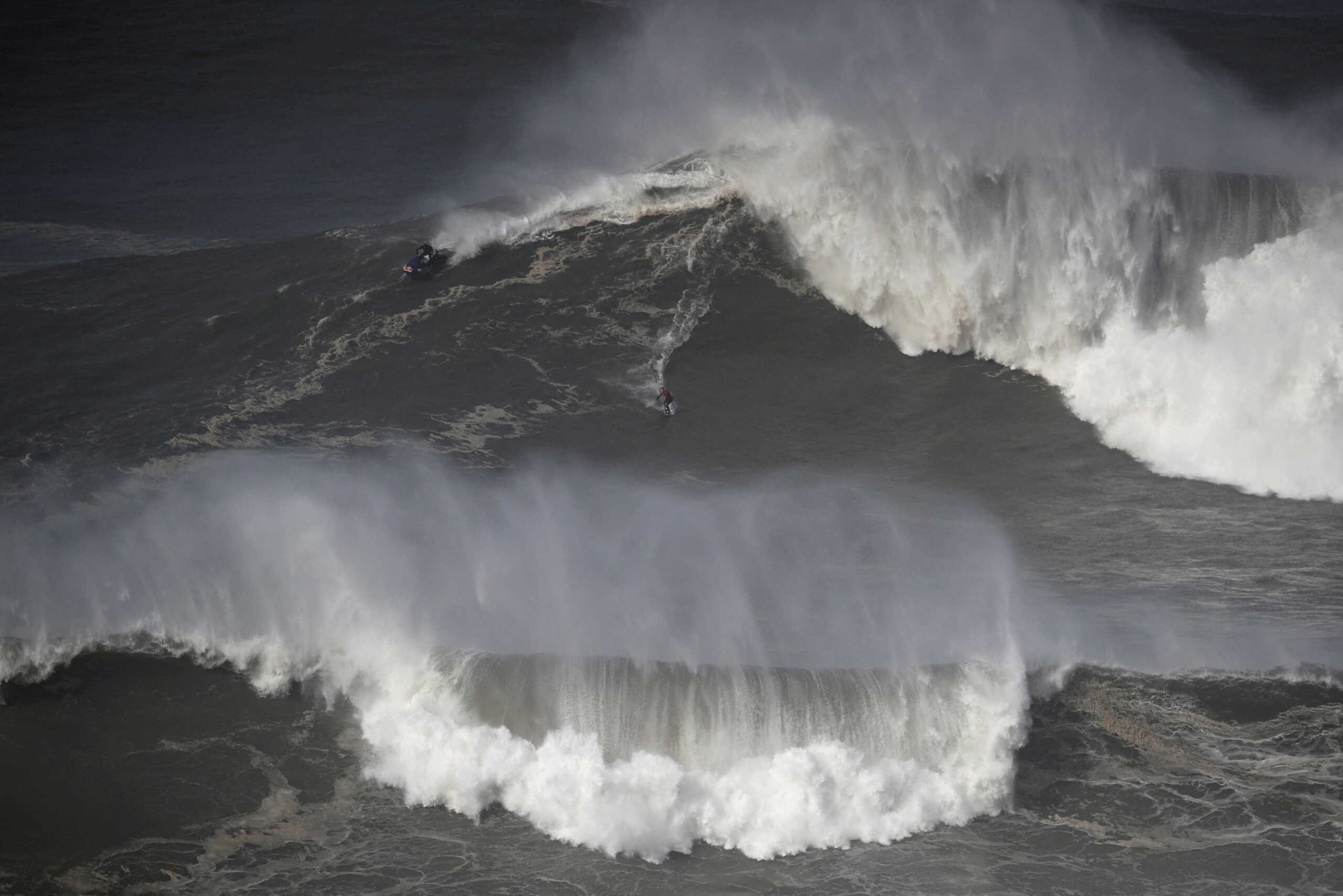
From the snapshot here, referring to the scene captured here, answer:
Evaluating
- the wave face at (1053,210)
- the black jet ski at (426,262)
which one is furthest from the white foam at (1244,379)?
the black jet ski at (426,262)

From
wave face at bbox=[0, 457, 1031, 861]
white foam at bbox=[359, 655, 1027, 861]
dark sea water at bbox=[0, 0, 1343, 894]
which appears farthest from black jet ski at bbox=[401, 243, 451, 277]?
white foam at bbox=[359, 655, 1027, 861]

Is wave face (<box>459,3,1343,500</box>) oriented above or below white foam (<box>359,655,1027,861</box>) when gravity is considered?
above

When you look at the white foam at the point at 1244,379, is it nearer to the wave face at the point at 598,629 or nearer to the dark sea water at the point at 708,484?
the dark sea water at the point at 708,484

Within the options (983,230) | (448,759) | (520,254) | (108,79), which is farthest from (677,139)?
(108,79)

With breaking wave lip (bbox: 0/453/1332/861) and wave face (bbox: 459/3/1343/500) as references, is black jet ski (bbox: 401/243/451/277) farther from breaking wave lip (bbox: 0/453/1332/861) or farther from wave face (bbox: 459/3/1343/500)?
breaking wave lip (bbox: 0/453/1332/861)

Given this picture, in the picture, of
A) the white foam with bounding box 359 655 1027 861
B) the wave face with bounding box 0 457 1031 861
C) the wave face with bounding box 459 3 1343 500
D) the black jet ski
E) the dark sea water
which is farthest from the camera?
the black jet ski

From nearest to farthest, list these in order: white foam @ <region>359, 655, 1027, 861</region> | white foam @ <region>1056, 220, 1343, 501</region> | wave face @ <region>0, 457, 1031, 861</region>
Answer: white foam @ <region>359, 655, 1027, 861</region> < wave face @ <region>0, 457, 1031, 861</region> < white foam @ <region>1056, 220, 1343, 501</region>
